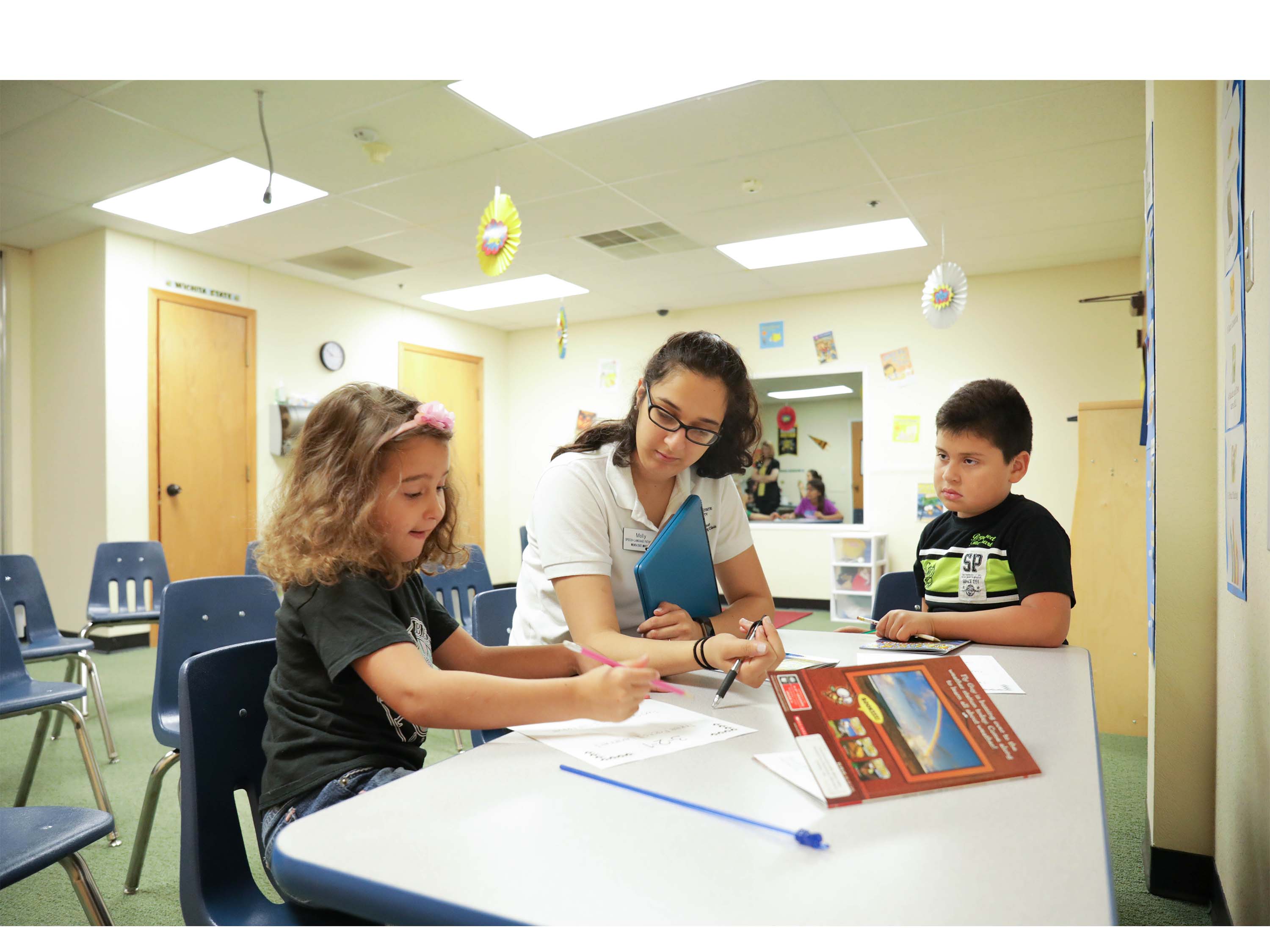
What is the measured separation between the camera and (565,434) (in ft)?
24.5

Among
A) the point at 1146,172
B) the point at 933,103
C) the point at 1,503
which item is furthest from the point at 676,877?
the point at 1,503

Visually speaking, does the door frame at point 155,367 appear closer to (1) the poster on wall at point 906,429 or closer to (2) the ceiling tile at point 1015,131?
(2) the ceiling tile at point 1015,131

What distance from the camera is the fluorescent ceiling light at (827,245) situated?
489 cm

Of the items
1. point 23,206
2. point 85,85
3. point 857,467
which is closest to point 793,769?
point 85,85

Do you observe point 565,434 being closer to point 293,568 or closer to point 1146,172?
point 1146,172

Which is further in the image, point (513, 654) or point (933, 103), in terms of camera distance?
point (933, 103)

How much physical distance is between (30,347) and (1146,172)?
619 cm

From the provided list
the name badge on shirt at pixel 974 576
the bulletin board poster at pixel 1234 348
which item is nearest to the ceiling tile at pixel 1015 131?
the bulletin board poster at pixel 1234 348

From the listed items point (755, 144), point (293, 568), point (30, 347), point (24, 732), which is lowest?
point (24, 732)

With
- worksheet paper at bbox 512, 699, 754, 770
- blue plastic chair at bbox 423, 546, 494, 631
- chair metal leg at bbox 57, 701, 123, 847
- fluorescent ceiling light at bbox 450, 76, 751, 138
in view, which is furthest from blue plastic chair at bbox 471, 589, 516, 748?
fluorescent ceiling light at bbox 450, 76, 751, 138

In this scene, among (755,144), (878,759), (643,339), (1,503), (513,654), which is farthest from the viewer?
(643,339)

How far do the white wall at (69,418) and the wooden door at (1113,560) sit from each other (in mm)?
5263

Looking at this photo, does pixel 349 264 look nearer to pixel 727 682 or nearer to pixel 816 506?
pixel 816 506

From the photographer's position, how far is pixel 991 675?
126cm
